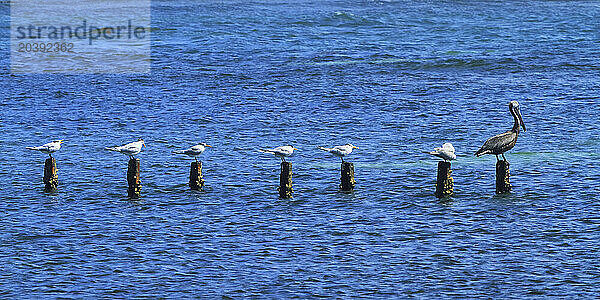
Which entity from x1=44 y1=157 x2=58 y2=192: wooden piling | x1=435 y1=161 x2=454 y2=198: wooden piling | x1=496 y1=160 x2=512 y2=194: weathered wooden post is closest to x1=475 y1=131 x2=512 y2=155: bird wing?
x1=496 y1=160 x2=512 y2=194: weathered wooden post

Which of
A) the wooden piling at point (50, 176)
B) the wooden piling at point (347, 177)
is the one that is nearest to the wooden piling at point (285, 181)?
the wooden piling at point (347, 177)

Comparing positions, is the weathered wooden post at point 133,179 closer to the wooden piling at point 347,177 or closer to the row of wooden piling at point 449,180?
the wooden piling at point 347,177

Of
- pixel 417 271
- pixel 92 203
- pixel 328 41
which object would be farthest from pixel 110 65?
pixel 417 271

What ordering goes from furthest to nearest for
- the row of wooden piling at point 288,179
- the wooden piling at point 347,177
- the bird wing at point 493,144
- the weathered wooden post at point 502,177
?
the bird wing at point 493,144 → the wooden piling at point 347,177 → the weathered wooden post at point 502,177 → the row of wooden piling at point 288,179

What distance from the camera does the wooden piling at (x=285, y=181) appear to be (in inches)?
1008

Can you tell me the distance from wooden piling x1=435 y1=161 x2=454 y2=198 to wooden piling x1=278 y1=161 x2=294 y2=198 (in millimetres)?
3965

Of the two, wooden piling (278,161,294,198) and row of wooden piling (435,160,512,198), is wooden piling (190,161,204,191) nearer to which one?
wooden piling (278,161,294,198)

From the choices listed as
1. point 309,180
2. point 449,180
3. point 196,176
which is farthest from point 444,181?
point 196,176

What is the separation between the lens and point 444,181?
84.3ft

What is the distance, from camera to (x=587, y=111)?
38.1 meters

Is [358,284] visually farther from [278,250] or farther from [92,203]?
[92,203]

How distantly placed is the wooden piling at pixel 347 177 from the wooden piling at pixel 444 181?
2.34 meters

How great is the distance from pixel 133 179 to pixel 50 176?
246 cm

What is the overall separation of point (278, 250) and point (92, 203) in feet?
21.1
